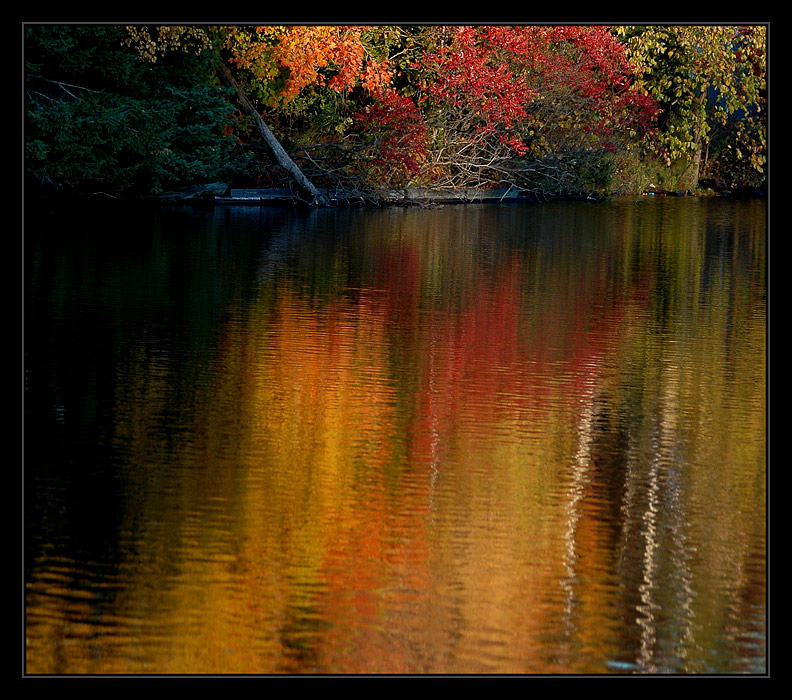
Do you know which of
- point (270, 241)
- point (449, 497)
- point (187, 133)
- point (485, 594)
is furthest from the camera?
point (187, 133)

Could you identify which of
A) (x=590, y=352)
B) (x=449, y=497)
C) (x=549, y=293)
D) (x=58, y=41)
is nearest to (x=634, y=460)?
(x=449, y=497)

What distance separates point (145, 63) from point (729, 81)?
1471cm

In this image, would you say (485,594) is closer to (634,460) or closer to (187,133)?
(634,460)

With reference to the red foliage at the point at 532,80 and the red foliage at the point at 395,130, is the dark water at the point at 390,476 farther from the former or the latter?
the red foliage at the point at 532,80

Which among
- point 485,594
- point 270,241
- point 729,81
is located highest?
point 729,81

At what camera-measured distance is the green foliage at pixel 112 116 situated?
25625mm

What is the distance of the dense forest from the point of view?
87.0ft

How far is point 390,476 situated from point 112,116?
18.4 metres

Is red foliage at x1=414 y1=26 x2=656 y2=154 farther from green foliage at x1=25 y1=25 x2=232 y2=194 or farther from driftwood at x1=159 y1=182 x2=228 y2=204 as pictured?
green foliage at x1=25 y1=25 x2=232 y2=194

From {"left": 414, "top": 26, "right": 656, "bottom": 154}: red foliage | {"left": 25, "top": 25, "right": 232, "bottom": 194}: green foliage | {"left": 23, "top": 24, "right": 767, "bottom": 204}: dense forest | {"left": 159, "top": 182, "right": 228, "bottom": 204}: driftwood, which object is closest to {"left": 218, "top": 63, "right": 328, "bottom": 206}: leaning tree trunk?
{"left": 23, "top": 24, "right": 767, "bottom": 204}: dense forest

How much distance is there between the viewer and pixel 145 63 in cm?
2852

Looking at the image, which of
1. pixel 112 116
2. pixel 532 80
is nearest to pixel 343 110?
pixel 532 80

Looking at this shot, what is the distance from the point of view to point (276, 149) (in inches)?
1196

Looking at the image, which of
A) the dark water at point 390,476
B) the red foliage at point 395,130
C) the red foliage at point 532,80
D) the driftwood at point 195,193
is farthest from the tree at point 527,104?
the dark water at point 390,476
